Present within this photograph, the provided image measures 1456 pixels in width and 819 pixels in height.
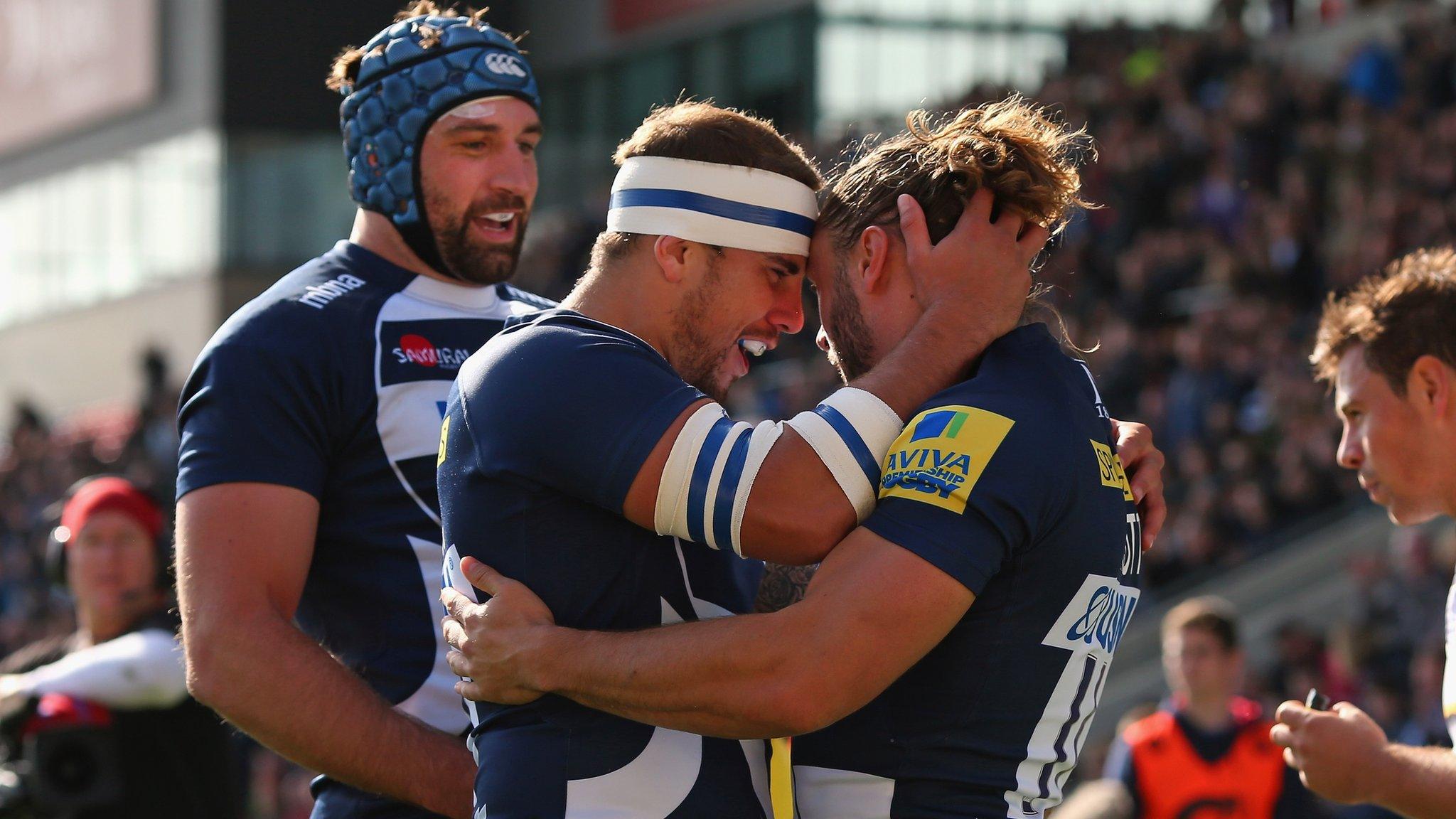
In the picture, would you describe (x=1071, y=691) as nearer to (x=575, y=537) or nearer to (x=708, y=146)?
(x=575, y=537)

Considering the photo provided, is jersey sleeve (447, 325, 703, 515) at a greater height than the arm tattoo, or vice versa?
jersey sleeve (447, 325, 703, 515)

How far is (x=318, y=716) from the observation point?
3371mm

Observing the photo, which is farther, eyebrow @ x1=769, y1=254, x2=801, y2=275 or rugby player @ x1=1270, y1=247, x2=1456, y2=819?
rugby player @ x1=1270, y1=247, x2=1456, y2=819

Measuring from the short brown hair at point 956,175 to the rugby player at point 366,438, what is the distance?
976 mm

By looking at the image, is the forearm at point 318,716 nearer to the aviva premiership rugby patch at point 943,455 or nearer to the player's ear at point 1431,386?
the aviva premiership rugby patch at point 943,455

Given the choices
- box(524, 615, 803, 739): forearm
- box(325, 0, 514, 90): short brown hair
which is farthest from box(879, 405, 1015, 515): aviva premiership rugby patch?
box(325, 0, 514, 90): short brown hair

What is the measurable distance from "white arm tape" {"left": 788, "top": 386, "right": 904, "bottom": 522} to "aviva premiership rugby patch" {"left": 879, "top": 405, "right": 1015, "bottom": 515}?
0.07ft

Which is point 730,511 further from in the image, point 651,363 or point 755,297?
point 755,297

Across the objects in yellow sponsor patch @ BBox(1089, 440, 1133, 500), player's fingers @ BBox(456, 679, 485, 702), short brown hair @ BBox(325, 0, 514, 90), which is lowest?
player's fingers @ BBox(456, 679, 485, 702)

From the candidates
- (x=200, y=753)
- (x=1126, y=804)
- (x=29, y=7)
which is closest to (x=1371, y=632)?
(x=1126, y=804)

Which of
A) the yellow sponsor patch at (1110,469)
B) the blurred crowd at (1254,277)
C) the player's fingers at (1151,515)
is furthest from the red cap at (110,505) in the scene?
the blurred crowd at (1254,277)

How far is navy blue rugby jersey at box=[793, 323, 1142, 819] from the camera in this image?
2861 millimetres

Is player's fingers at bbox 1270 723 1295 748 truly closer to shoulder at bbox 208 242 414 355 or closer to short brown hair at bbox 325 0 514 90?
shoulder at bbox 208 242 414 355

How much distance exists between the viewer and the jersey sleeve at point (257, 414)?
3465 mm
